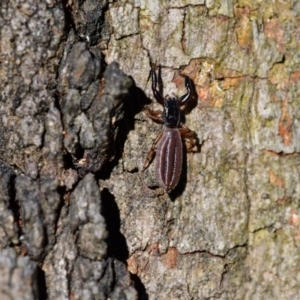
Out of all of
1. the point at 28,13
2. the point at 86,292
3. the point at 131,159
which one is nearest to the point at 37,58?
the point at 28,13

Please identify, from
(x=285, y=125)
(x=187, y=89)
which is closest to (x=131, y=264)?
(x=187, y=89)

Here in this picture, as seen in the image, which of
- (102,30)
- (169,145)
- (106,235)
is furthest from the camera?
(169,145)

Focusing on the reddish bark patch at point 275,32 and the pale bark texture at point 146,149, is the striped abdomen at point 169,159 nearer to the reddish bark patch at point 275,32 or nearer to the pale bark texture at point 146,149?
the pale bark texture at point 146,149

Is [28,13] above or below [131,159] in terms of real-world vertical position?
above

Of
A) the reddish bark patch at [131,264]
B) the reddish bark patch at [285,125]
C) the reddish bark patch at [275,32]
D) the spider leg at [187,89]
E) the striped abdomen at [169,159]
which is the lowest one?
the reddish bark patch at [131,264]

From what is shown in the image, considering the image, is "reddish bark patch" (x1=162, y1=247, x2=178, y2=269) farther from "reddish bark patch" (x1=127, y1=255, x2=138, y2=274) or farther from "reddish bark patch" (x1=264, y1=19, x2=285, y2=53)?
"reddish bark patch" (x1=264, y1=19, x2=285, y2=53)

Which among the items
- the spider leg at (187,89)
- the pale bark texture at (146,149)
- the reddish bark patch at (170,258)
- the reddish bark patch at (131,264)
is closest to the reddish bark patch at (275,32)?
the pale bark texture at (146,149)

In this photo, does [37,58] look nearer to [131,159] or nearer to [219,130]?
[131,159]

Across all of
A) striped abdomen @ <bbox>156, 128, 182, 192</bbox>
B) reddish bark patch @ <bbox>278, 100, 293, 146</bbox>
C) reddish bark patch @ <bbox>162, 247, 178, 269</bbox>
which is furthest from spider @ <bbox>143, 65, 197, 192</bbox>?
reddish bark patch @ <bbox>278, 100, 293, 146</bbox>

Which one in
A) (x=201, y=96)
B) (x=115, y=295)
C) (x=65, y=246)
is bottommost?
(x=115, y=295)
